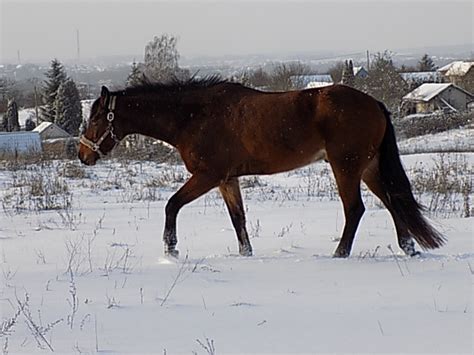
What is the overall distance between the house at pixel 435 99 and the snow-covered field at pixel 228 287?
183ft

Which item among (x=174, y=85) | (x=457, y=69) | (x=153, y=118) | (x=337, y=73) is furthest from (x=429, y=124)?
(x=457, y=69)

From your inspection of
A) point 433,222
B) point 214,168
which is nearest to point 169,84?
point 214,168

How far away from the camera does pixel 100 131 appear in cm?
753

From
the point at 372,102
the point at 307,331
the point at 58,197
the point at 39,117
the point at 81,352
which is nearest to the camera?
the point at 81,352

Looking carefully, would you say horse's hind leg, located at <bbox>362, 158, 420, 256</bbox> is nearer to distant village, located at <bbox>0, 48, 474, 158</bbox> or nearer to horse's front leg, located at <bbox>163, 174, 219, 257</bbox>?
horse's front leg, located at <bbox>163, 174, 219, 257</bbox>

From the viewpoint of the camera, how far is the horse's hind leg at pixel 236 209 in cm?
698

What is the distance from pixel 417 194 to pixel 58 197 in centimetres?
658

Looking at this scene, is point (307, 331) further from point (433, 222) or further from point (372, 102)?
point (433, 222)

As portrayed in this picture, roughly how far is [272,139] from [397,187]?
139 cm

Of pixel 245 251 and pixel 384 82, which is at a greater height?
pixel 245 251

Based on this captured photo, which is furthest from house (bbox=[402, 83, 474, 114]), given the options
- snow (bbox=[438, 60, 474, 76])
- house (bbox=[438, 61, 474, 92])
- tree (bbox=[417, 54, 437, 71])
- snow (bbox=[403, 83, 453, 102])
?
tree (bbox=[417, 54, 437, 71])

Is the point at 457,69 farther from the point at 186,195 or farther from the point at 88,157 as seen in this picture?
the point at 186,195

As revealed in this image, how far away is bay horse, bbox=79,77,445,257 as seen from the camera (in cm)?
658

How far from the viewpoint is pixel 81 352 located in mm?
3703
